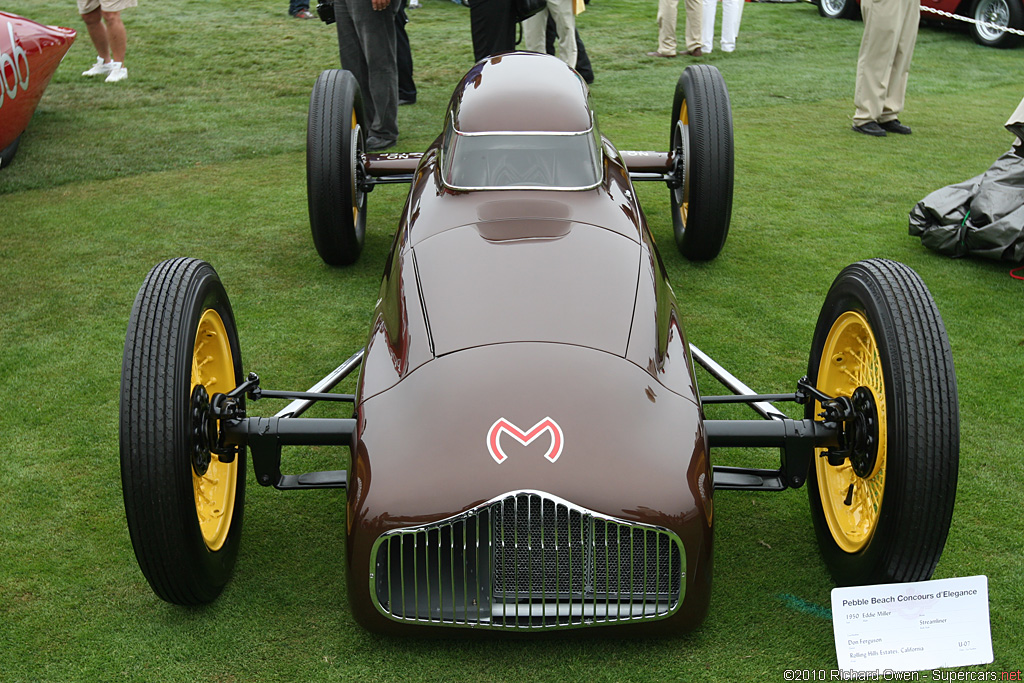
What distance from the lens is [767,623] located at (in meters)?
2.90

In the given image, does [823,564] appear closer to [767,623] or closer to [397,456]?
[767,623]

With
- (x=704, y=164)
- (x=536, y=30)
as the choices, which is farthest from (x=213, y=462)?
(x=536, y=30)

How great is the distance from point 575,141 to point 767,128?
542 cm

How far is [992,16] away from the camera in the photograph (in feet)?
43.1

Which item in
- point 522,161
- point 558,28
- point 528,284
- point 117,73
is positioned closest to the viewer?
point 528,284

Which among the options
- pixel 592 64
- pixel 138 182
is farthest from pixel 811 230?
pixel 592 64

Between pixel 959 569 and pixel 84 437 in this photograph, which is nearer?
pixel 959 569

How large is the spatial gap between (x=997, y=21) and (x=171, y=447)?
13.9 m

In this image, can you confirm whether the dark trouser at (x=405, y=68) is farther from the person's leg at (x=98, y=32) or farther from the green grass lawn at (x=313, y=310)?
the person's leg at (x=98, y=32)

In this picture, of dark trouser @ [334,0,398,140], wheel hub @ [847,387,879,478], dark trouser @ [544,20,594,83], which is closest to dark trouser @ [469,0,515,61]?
dark trouser @ [334,0,398,140]

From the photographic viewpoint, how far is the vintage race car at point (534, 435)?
8.46ft

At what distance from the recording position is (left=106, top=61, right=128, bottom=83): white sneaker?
9.82 metres

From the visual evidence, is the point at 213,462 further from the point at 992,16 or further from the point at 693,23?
the point at 992,16

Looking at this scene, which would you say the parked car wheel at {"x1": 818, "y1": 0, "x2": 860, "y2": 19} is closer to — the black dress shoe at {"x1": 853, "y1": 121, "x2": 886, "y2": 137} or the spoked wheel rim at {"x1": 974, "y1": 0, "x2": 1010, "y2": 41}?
the spoked wheel rim at {"x1": 974, "y1": 0, "x2": 1010, "y2": 41}
